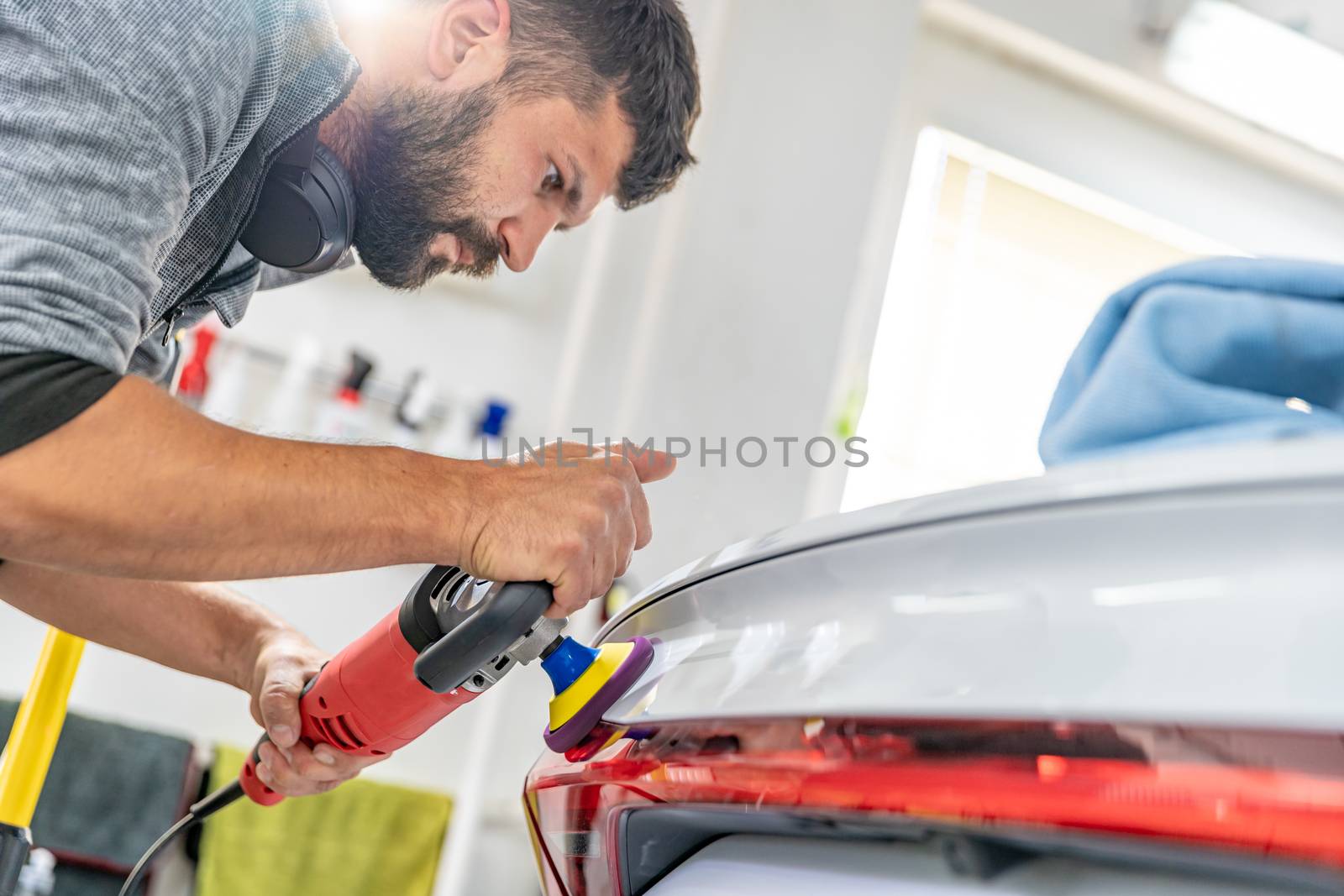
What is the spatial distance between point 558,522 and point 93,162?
1.28ft

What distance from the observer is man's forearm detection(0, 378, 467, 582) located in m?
0.70

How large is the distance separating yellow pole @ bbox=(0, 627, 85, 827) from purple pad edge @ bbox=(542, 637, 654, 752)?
1.99 ft

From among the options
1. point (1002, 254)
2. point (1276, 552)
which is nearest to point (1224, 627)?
point (1276, 552)

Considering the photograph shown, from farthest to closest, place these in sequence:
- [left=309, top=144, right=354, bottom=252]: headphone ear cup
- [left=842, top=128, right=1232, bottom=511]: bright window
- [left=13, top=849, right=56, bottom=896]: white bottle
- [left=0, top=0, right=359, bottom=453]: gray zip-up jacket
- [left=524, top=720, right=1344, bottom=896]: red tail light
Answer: [left=842, top=128, right=1232, bottom=511]: bright window → [left=13, top=849, right=56, bottom=896]: white bottle → [left=309, top=144, right=354, bottom=252]: headphone ear cup → [left=0, top=0, right=359, bottom=453]: gray zip-up jacket → [left=524, top=720, right=1344, bottom=896]: red tail light

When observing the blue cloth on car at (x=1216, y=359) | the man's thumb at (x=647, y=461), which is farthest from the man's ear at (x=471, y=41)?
the blue cloth on car at (x=1216, y=359)

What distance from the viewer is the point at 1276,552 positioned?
370 mm

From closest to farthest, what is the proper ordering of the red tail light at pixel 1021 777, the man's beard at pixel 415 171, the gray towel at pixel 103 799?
the red tail light at pixel 1021 777
the man's beard at pixel 415 171
the gray towel at pixel 103 799

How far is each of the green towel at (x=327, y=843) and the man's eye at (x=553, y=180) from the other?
123cm

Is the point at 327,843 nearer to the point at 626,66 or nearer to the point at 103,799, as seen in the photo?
the point at 103,799

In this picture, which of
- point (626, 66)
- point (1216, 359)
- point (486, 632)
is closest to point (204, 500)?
point (486, 632)

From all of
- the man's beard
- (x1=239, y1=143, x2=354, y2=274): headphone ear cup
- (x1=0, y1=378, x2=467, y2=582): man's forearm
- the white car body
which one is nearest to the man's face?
the man's beard

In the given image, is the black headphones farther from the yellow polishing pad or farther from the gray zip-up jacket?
the yellow polishing pad

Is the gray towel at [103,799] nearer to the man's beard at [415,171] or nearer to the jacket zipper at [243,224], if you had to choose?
the jacket zipper at [243,224]

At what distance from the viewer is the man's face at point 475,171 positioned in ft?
4.08
